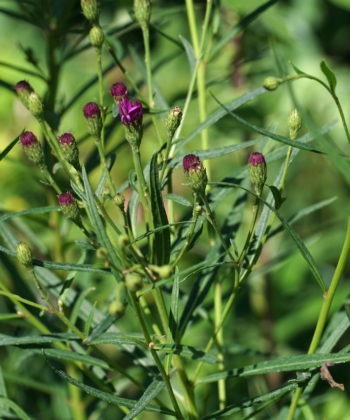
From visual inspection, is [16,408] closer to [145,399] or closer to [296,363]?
[145,399]

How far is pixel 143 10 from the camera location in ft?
2.80

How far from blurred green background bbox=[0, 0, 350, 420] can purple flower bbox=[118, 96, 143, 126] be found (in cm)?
44

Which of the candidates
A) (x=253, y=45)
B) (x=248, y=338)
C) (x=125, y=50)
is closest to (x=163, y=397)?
(x=248, y=338)

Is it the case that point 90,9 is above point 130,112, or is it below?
above

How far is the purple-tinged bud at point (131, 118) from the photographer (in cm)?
70

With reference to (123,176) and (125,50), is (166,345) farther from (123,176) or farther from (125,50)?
(123,176)

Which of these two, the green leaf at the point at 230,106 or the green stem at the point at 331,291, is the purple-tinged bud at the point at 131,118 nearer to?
the green leaf at the point at 230,106

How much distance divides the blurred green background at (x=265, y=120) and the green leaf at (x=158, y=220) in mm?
450

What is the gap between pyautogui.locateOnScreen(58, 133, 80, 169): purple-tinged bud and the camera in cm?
70

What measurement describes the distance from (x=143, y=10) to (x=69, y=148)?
251 mm

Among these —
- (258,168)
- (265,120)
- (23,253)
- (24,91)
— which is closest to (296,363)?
(258,168)

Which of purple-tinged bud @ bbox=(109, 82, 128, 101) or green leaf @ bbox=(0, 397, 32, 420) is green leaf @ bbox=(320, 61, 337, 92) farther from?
green leaf @ bbox=(0, 397, 32, 420)

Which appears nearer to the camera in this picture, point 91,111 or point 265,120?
point 91,111

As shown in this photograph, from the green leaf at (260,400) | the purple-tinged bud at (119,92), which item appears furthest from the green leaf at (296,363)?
the purple-tinged bud at (119,92)
